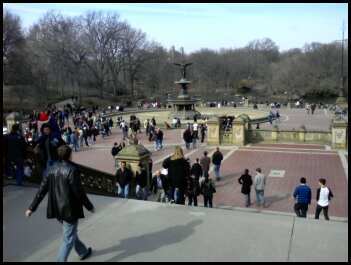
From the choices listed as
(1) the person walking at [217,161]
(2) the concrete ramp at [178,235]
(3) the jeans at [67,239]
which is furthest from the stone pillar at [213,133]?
(3) the jeans at [67,239]

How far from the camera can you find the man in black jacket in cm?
535

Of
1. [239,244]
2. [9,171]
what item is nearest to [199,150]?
[9,171]

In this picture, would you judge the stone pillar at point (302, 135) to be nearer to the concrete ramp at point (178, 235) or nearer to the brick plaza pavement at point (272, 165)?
the brick plaza pavement at point (272, 165)

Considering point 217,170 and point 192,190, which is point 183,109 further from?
point 192,190

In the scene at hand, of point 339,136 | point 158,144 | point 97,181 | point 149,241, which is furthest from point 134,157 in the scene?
point 339,136

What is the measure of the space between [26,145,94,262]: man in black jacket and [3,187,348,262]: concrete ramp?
2.04 ft

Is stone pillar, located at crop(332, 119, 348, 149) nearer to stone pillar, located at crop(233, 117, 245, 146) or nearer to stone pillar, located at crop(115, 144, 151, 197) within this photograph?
stone pillar, located at crop(233, 117, 245, 146)

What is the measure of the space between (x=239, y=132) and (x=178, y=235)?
776 inches

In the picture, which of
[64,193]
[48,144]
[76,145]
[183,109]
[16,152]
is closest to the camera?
[64,193]

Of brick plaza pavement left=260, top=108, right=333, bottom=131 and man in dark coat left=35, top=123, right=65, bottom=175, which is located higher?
man in dark coat left=35, top=123, right=65, bottom=175

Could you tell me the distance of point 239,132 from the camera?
1021 inches

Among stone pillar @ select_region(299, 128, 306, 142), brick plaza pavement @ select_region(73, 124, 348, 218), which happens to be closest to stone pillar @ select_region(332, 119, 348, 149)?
brick plaza pavement @ select_region(73, 124, 348, 218)

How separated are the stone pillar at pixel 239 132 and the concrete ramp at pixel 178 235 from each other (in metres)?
18.2

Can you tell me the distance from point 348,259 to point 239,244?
1453 mm
